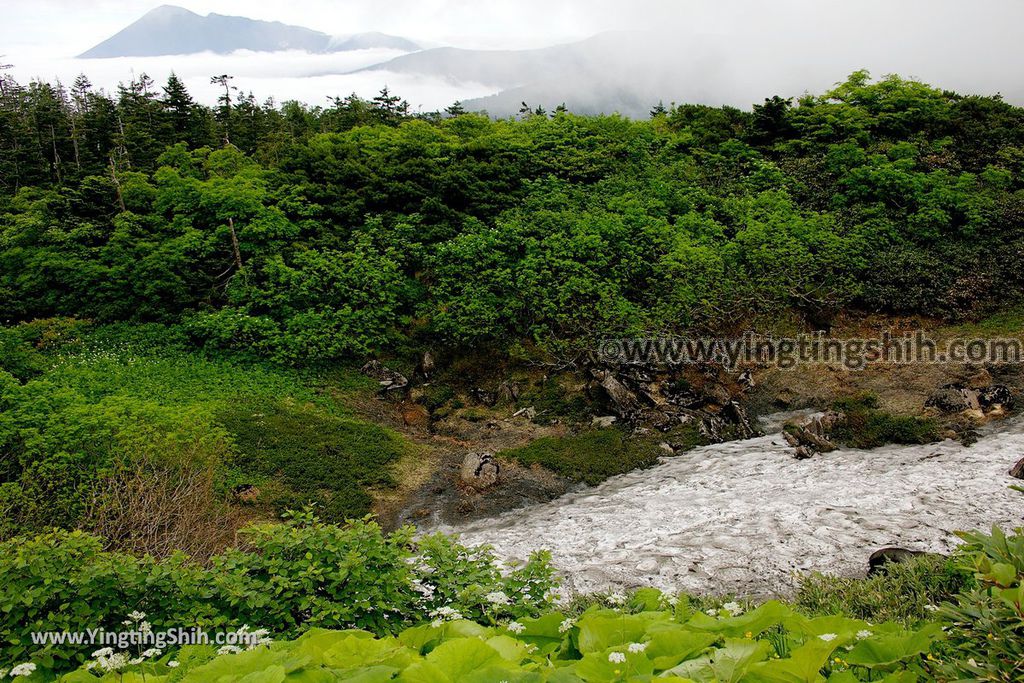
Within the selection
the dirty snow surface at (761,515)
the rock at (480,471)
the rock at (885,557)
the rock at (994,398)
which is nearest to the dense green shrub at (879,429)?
the dirty snow surface at (761,515)

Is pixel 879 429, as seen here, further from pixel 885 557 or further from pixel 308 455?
pixel 308 455

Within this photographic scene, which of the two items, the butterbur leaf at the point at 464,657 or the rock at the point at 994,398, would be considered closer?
the butterbur leaf at the point at 464,657

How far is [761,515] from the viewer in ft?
31.8

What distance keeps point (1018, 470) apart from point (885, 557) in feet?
14.4

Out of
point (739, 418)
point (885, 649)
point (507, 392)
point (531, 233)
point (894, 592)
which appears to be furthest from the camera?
point (531, 233)

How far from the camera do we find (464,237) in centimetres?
1631

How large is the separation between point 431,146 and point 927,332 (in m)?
13.9

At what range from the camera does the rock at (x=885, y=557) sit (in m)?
7.31

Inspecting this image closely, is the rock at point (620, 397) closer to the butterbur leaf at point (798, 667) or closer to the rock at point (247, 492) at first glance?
the rock at point (247, 492)

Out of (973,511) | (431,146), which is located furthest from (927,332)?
(431,146)

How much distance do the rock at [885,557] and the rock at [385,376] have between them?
1042 cm

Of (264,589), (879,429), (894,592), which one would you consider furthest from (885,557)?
(264,589)

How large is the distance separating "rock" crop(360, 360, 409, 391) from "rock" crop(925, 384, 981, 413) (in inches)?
440

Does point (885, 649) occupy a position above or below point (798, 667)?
below
